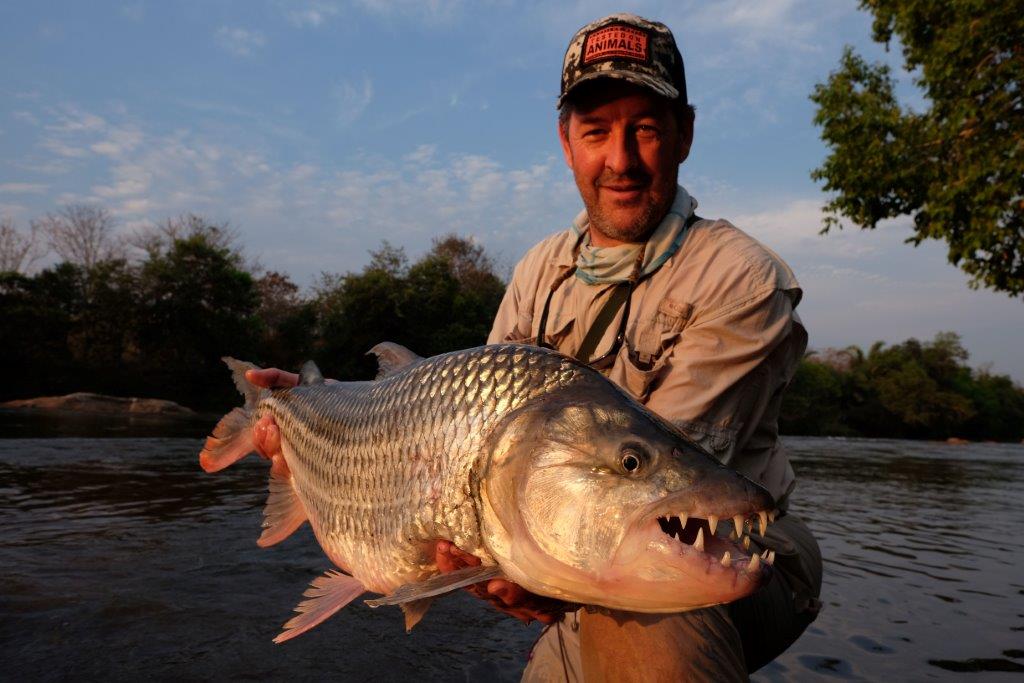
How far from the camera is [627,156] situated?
287 cm

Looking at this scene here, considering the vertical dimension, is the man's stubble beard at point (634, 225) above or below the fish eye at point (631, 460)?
above

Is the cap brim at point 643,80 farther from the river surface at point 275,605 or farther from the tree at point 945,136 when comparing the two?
the tree at point 945,136

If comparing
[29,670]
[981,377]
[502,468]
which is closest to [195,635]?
[29,670]

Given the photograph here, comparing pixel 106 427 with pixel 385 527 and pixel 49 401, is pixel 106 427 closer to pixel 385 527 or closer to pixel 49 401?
pixel 49 401

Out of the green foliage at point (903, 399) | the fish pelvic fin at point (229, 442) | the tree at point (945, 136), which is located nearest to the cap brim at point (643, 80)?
the fish pelvic fin at point (229, 442)

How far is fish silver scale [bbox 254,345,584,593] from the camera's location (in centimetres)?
189

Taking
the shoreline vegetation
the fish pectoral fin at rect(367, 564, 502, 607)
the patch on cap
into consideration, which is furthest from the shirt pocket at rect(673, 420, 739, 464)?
the shoreline vegetation

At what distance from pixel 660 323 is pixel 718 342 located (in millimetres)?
298

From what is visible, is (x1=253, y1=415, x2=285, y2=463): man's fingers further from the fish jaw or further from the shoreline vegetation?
the shoreline vegetation

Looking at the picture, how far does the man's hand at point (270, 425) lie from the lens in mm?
3504

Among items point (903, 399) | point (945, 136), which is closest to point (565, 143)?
point (945, 136)

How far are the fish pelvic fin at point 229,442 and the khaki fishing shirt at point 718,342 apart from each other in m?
1.91

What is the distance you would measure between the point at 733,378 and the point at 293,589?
149 inches

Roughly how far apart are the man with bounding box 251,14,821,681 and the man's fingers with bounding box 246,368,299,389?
126 centimetres
